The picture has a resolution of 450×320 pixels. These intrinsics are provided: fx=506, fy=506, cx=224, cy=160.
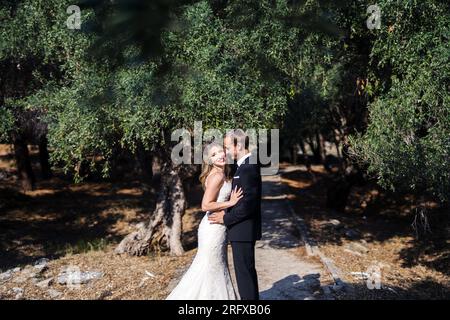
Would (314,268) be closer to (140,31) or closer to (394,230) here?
(394,230)

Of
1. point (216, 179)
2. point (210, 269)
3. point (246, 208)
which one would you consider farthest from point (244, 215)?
point (210, 269)

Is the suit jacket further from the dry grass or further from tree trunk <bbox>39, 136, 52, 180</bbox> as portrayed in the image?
tree trunk <bbox>39, 136, 52, 180</bbox>

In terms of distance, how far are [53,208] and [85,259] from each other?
7.54 metres

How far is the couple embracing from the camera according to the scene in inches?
209

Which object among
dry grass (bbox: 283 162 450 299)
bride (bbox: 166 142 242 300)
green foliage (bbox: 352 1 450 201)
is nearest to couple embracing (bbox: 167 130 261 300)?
bride (bbox: 166 142 242 300)

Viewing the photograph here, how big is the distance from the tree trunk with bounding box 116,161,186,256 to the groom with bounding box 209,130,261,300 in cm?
587

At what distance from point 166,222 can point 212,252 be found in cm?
592

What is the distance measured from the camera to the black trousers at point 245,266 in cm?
539

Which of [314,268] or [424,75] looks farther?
[314,268]

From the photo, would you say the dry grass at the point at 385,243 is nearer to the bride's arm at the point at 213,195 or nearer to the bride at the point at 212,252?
the bride at the point at 212,252

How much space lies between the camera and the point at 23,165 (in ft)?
64.2

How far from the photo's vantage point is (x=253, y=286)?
5520 millimetres

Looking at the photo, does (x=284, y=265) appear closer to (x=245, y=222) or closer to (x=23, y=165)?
(x=245, y=222)
